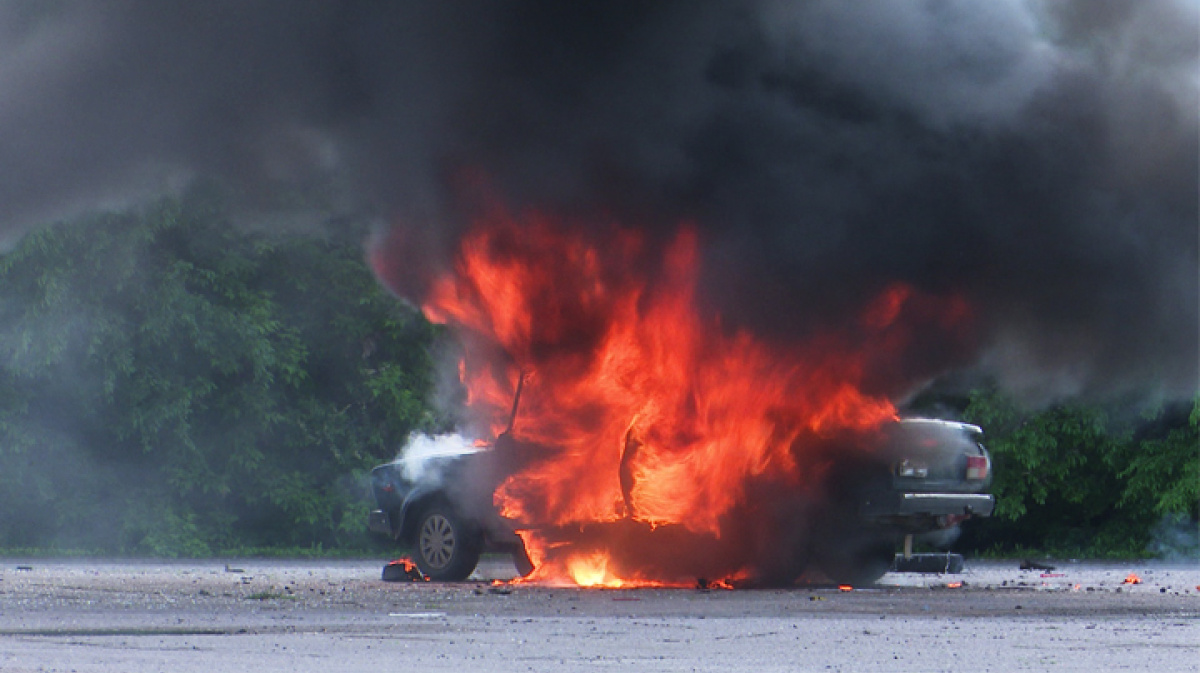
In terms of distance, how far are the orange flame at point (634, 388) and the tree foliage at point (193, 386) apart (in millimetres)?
13774

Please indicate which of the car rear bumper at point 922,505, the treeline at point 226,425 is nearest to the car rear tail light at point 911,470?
the car rear bumper at point 922,505

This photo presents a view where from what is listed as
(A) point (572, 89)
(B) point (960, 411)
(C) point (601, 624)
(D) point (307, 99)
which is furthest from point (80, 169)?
(B) point (960, 411)

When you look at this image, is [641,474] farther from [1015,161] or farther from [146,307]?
[146,307]

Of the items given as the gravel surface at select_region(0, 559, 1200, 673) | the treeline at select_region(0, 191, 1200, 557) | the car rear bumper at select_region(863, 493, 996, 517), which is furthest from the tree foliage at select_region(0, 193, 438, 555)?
the car rear bumper at select_region(863, 493, 996, 517)

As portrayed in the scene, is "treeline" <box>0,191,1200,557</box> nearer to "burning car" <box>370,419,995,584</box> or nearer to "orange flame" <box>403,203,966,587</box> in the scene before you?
"burning car" <box>370,419,995,584</box>

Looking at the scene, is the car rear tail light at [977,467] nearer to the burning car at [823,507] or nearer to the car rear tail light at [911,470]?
the burning car at [823,507]

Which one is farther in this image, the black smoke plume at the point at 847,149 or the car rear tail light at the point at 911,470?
the car rear tail light at the point at 911,470

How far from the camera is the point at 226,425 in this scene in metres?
34.6

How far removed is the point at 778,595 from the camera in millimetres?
15055

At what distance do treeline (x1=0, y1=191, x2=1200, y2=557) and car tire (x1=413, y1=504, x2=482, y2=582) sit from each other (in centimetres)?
1297

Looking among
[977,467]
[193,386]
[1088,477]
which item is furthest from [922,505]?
[193,386]

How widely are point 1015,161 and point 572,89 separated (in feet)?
12.3

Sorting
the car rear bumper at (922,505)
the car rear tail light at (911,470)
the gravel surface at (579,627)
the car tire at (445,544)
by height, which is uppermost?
the car rear tail light at (911,470)

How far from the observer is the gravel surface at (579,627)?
29.3ft
